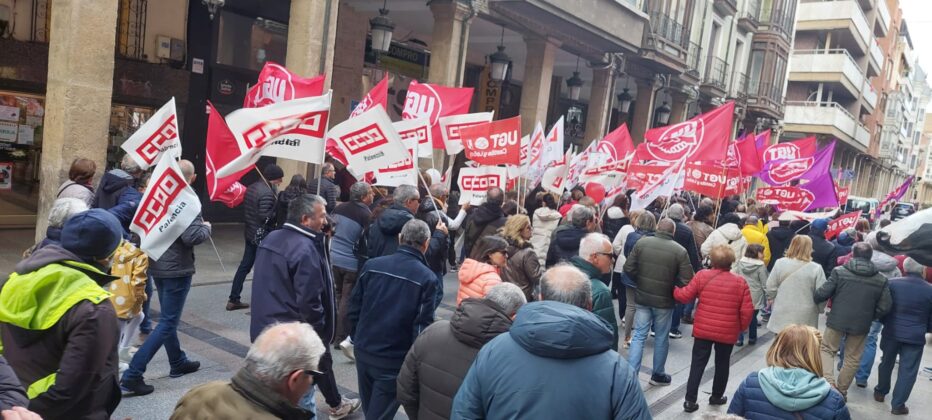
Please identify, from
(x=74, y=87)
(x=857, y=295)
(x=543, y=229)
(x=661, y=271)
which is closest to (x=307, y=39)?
(x=74, y=87)

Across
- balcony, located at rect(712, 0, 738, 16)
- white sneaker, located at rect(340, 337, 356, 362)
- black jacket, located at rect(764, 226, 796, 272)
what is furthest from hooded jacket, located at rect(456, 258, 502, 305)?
balcony, located at rect(712, 0, 738, 16)

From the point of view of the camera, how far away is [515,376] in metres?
2.71

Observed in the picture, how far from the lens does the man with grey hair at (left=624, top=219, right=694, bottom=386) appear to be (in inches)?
254

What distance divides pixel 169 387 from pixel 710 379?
532cm

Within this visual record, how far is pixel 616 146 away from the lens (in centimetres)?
1210

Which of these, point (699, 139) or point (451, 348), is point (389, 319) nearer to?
point (451, 348)

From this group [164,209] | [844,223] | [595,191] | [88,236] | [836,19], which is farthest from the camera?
[836,19]

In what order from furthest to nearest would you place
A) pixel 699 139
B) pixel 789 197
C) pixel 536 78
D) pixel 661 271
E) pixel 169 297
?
pixel 536 78, pixel 789 197, pixel 699 139, pixel 661 271, pixel 169 297

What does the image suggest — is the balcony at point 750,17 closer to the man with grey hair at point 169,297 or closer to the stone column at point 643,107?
the stone column at point 643,107

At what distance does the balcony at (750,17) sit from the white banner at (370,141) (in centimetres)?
2438

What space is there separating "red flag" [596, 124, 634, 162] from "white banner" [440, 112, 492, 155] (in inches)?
113

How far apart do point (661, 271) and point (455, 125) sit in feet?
14.8

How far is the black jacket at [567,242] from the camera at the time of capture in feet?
23.0

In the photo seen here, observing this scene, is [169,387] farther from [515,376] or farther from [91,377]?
[515,376]
